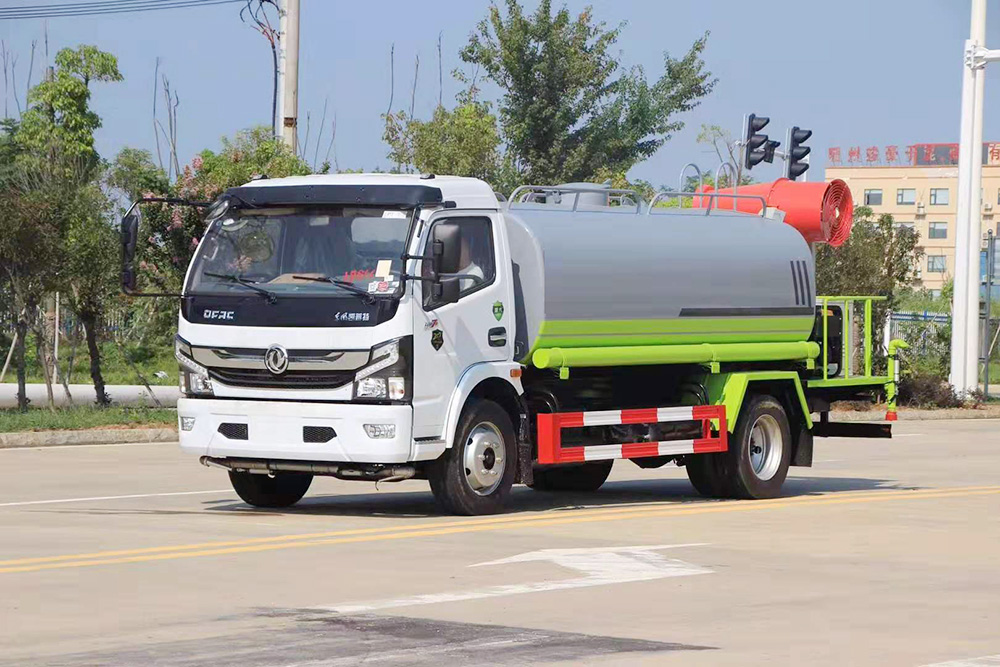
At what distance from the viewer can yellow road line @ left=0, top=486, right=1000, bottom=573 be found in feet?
39.0

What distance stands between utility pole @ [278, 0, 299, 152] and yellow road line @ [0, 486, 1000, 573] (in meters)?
14.1

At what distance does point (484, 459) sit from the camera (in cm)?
1537

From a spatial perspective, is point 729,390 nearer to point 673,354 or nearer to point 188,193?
point 673,354

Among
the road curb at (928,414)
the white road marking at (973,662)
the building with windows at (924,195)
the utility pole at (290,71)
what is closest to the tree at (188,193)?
the utility pole at (290,71)

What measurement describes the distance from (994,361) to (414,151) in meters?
31.9

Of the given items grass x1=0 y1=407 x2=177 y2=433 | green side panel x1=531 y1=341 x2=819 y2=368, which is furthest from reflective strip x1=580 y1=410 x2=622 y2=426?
grass x1=0 y1=407 x2=177 y2=433

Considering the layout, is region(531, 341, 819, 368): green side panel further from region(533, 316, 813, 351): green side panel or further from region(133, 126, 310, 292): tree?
region(133, 126, 310, 292): tree

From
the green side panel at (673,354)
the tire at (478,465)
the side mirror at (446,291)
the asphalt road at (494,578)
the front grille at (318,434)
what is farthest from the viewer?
the green side panel at (673,354)

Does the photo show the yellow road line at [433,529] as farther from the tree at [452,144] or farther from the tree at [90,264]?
the tree at [452,144]

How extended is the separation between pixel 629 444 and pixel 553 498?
132 centimetres

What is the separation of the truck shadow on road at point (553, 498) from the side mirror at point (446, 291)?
1.83m

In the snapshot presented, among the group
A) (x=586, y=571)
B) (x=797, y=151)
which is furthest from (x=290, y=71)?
(x=586, y=571)

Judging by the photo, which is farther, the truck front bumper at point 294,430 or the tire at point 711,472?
the tire at point 711,472

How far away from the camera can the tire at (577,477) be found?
61.2 feet
